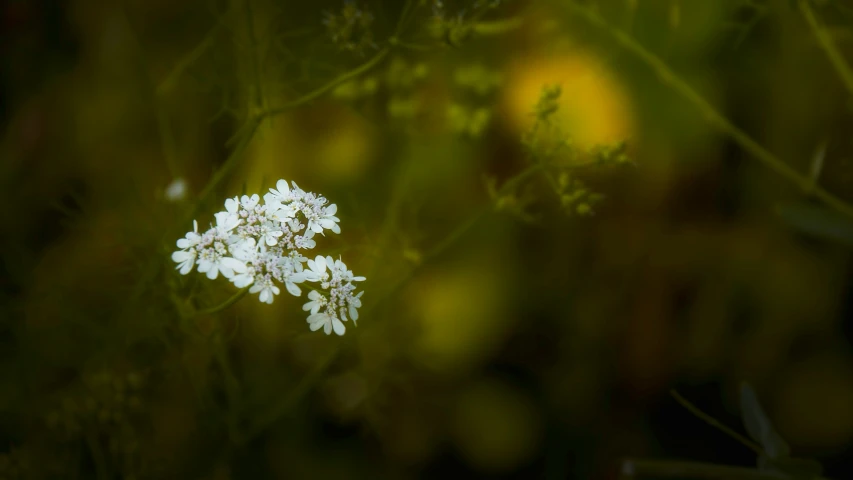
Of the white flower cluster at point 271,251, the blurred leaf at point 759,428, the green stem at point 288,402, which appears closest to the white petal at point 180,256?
the white flower cluster at point 271,251

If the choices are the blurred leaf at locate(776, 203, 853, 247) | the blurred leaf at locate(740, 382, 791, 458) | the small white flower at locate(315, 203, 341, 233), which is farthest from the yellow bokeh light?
the small white flower at locate(315, 203, 341, 233)

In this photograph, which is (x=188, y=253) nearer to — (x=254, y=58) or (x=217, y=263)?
(x=217, y=263)

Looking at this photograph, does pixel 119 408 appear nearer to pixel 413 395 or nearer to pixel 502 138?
pixel 413 395

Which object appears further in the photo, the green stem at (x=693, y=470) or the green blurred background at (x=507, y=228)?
the green blurred background at (x=507, y=228)

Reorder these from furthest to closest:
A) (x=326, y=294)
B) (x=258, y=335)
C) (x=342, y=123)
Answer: (x=342, y=123) < (x=258, y=335) < (x=326, y=294)

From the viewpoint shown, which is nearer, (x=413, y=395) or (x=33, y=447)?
(x=33, y=447)

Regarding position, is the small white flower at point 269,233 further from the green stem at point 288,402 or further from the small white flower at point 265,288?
the green stem at point 288,402

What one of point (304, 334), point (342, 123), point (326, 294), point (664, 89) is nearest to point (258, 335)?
point (304, 334)
